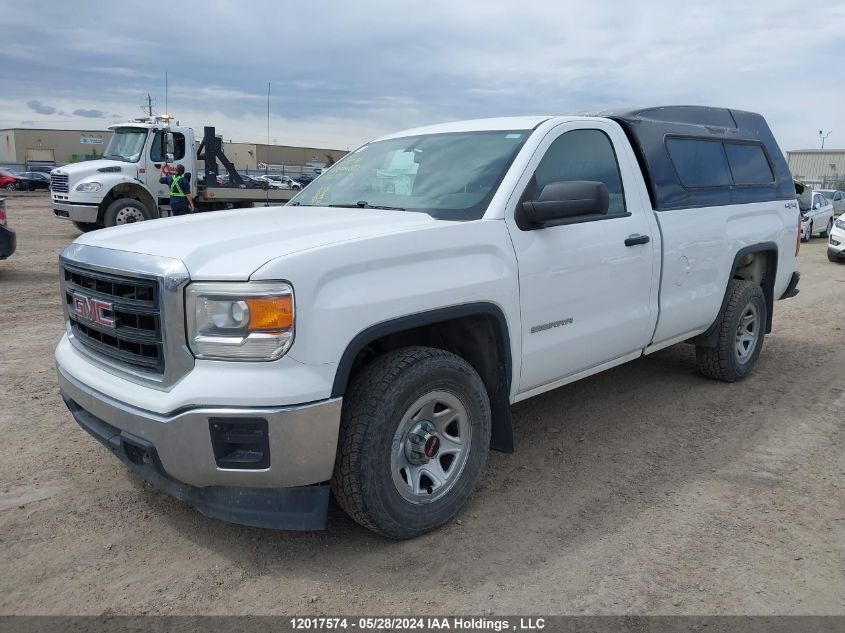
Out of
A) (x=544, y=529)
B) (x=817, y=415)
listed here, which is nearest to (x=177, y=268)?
(x=544, y=529)

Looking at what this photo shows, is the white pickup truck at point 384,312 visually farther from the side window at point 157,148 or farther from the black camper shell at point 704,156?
the side window at point 157,148

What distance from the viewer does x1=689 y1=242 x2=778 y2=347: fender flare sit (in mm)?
5320

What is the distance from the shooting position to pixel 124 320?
3.00m

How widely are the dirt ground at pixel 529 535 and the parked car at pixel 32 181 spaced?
39864 millimetres

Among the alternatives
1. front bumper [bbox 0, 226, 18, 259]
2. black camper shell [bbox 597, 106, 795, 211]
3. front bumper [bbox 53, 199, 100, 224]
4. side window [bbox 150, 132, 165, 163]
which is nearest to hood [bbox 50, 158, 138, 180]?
side window [bbox 150, 132, 165, 163]

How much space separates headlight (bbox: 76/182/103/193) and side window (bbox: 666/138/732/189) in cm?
1338

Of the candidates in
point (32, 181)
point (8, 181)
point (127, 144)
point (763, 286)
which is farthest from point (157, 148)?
point (32, 181)

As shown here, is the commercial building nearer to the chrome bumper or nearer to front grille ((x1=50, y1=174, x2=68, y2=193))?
front grille ((x1=50, y1=174, x2=68, y2=193))

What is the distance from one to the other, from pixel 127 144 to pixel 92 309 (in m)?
14.3

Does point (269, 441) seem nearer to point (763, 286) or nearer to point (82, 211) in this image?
point (763, 286)

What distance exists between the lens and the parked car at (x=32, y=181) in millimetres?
39031

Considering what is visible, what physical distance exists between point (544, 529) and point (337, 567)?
3.38 feet

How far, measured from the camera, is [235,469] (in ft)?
8.94

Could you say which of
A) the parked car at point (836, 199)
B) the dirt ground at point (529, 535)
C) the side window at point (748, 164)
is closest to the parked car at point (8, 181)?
the parked car at point (836, 199)
